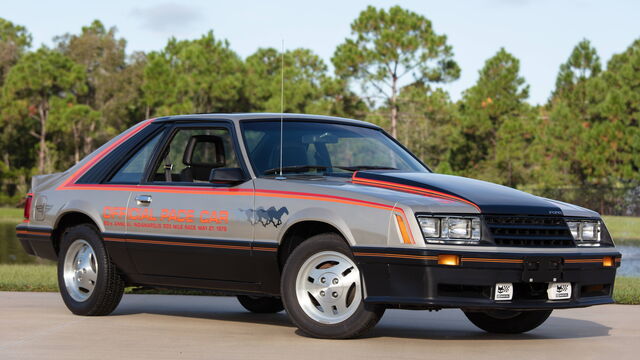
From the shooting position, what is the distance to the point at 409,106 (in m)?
54.5

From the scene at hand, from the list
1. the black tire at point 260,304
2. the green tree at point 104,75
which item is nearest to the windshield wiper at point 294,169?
the black tire at point 260,304

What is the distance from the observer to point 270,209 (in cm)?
734

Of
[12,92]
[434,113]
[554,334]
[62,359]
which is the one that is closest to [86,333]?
[62,359]

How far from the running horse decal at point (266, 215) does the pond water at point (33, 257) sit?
1606cm

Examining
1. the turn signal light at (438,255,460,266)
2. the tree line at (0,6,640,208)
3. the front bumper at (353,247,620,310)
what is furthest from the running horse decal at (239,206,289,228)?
the tree line at (0,6,640,208)

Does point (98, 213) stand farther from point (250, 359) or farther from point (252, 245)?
point (250, 359)

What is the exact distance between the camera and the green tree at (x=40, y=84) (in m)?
63.5

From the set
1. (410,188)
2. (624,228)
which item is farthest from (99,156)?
(624,228)

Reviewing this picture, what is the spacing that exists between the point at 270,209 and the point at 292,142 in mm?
808

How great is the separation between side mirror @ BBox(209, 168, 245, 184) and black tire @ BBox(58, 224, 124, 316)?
1521mm

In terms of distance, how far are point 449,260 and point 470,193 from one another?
0.61 m

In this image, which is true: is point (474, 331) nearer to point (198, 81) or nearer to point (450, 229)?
point (450, 229)

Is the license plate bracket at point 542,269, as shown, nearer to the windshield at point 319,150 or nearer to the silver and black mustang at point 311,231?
the silver and black mustang at point 311,231

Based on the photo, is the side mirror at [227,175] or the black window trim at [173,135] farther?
the black window trim at [173,135]
